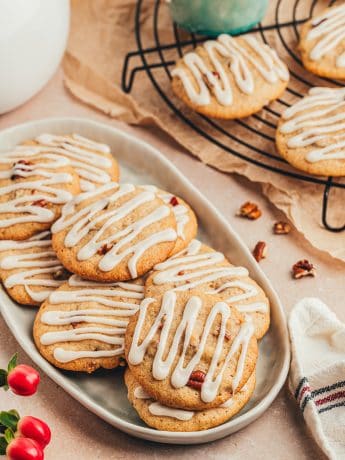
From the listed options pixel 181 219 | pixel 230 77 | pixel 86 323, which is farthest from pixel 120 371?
pixel 230 77

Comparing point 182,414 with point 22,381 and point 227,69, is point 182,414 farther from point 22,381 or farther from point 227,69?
point 227,69

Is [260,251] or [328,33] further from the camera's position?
[328,33]

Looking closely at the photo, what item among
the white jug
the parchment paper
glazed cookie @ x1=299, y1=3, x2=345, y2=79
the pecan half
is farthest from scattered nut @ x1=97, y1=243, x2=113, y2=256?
glazed cookie @ x1=299, y1=3, x2=345, y2=79

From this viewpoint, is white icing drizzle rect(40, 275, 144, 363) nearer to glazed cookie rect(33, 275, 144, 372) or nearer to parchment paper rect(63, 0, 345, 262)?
glazed cookie rect(33, 275, 144, 372)

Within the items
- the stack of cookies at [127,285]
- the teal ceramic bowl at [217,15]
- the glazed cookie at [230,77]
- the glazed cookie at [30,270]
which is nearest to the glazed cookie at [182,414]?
the stack of cookies at [127,285]

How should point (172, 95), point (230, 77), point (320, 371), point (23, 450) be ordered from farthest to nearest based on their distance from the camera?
point (172, 95) < point (230, 77) < point (320, 371) < point (23, 450)

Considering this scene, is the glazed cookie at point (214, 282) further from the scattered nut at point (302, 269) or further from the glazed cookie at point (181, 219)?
the scattered nut at point (302, 269)

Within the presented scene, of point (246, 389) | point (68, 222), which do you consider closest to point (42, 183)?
point (68, 222)
